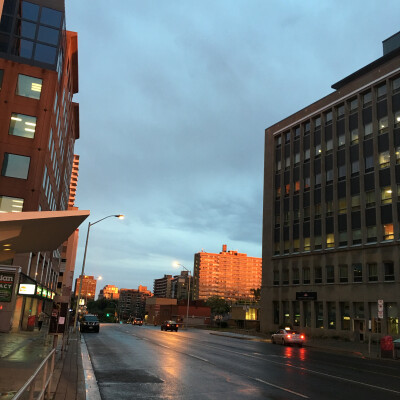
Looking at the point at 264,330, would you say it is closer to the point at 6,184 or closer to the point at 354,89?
the point at 354,89

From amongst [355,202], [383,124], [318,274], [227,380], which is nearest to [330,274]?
[318,274]

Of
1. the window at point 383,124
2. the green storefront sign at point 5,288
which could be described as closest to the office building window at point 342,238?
the window at point 383,124

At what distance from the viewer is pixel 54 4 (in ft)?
148

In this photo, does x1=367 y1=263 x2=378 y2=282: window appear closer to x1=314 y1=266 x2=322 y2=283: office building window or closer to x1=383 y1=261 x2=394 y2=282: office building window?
x1=383 y1=261 x2=394 y2=282: office building window

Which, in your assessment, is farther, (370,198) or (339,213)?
(339,213)

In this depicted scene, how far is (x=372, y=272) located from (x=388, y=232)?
4.53m

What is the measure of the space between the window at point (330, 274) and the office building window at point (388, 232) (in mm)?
7786

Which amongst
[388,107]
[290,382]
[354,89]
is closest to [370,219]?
[388,107]

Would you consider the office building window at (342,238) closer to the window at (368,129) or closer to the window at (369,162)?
the window at (369,162)

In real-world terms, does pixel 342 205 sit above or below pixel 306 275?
above

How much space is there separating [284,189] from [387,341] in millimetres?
34260

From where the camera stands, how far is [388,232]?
4250cm

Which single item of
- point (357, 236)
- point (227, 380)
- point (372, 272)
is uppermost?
point (357, 236)

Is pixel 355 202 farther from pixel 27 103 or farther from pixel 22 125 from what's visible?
pixel 27 103
